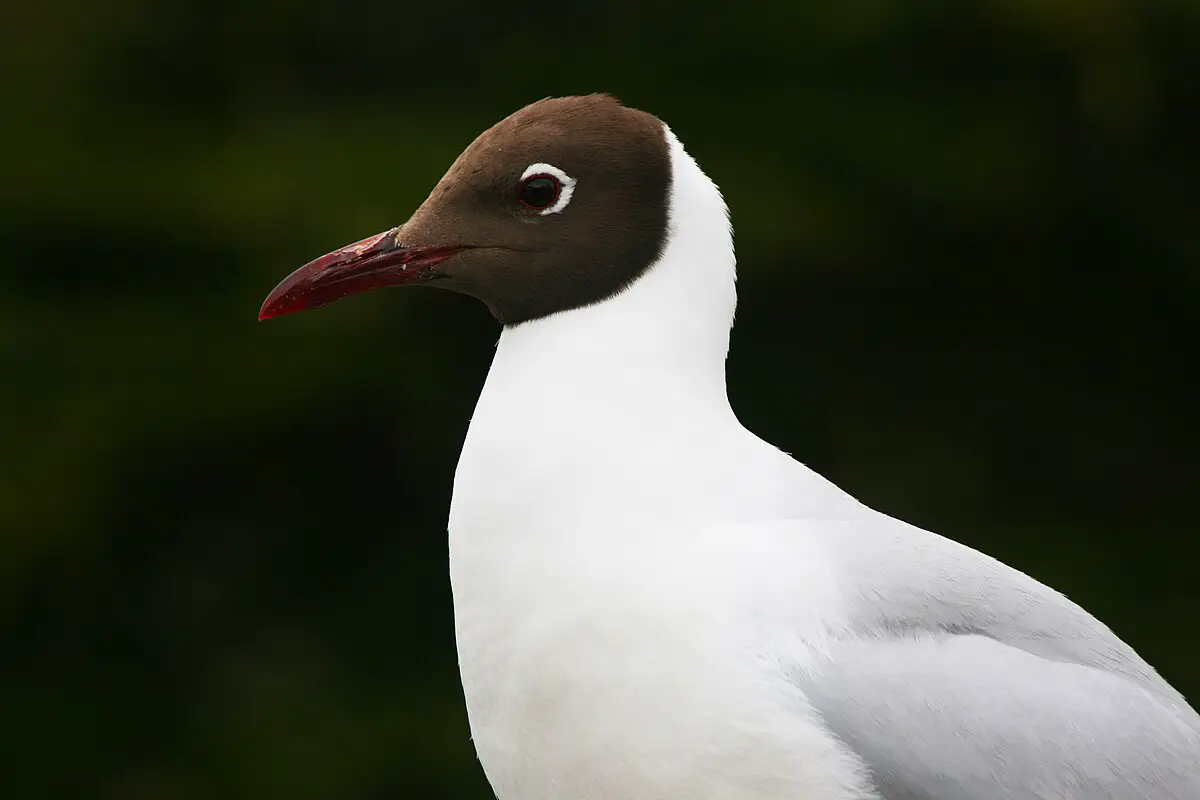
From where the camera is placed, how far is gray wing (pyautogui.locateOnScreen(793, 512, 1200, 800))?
5.45ft

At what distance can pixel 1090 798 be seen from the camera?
168 cm

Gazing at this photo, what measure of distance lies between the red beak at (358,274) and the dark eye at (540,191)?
0.11 meters

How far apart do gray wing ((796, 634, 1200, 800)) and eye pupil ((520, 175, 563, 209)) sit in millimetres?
625

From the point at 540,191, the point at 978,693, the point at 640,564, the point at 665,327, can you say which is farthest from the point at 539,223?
the point at 978,693

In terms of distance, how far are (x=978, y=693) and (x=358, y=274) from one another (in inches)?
34.3

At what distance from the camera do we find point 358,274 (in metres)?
1.97

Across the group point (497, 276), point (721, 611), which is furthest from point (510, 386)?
point (721, 611)

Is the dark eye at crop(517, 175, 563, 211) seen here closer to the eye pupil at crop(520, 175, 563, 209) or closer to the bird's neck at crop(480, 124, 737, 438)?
the eye pupil at crop(520, 175, 563, 209)

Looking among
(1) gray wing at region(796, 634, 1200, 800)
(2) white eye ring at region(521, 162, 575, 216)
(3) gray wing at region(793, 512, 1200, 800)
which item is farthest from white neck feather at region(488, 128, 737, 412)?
(1) gray wing at region(796, 634, 1200, 800)

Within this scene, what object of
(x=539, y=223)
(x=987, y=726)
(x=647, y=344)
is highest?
(x=539, y=223)

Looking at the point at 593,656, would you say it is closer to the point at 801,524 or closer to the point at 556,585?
the point at 556,585

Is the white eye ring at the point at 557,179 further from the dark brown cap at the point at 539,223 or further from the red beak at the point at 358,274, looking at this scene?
the red beak at the point at 358,274

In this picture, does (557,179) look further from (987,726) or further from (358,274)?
(987,726)

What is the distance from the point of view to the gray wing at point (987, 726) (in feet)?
5.44
